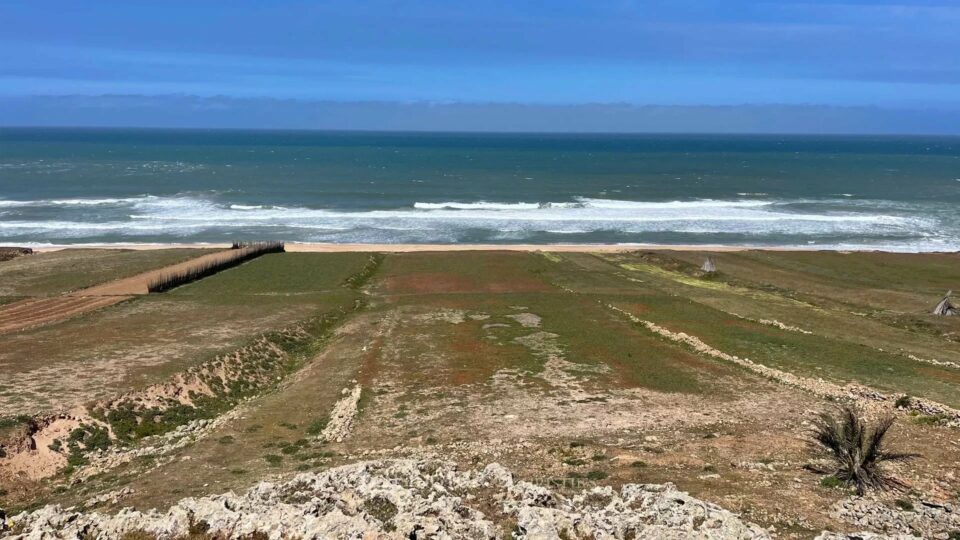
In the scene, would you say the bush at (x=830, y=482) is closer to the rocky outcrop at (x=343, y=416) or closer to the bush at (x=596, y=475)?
the bush at (x=596, y=475)

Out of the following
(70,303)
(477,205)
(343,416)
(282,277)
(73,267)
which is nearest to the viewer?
(343,416)

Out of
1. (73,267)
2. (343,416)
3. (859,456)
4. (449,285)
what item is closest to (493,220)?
(449,285)

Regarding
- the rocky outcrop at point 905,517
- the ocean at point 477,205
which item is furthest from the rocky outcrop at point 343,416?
the ocean at point 477,205

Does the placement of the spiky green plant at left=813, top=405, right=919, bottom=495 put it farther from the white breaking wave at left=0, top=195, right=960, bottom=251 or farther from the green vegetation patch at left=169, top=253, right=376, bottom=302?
the white breaking wave at left=0, top=195, right=960, bottom=251

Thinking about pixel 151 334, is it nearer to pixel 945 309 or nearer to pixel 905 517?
pixel 905 517

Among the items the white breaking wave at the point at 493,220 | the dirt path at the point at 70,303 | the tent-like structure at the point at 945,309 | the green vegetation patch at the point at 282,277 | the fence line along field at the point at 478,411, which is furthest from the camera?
the white breaking wave at the point at 493,220

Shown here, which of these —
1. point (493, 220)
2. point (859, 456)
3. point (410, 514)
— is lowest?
point (410, 514)
